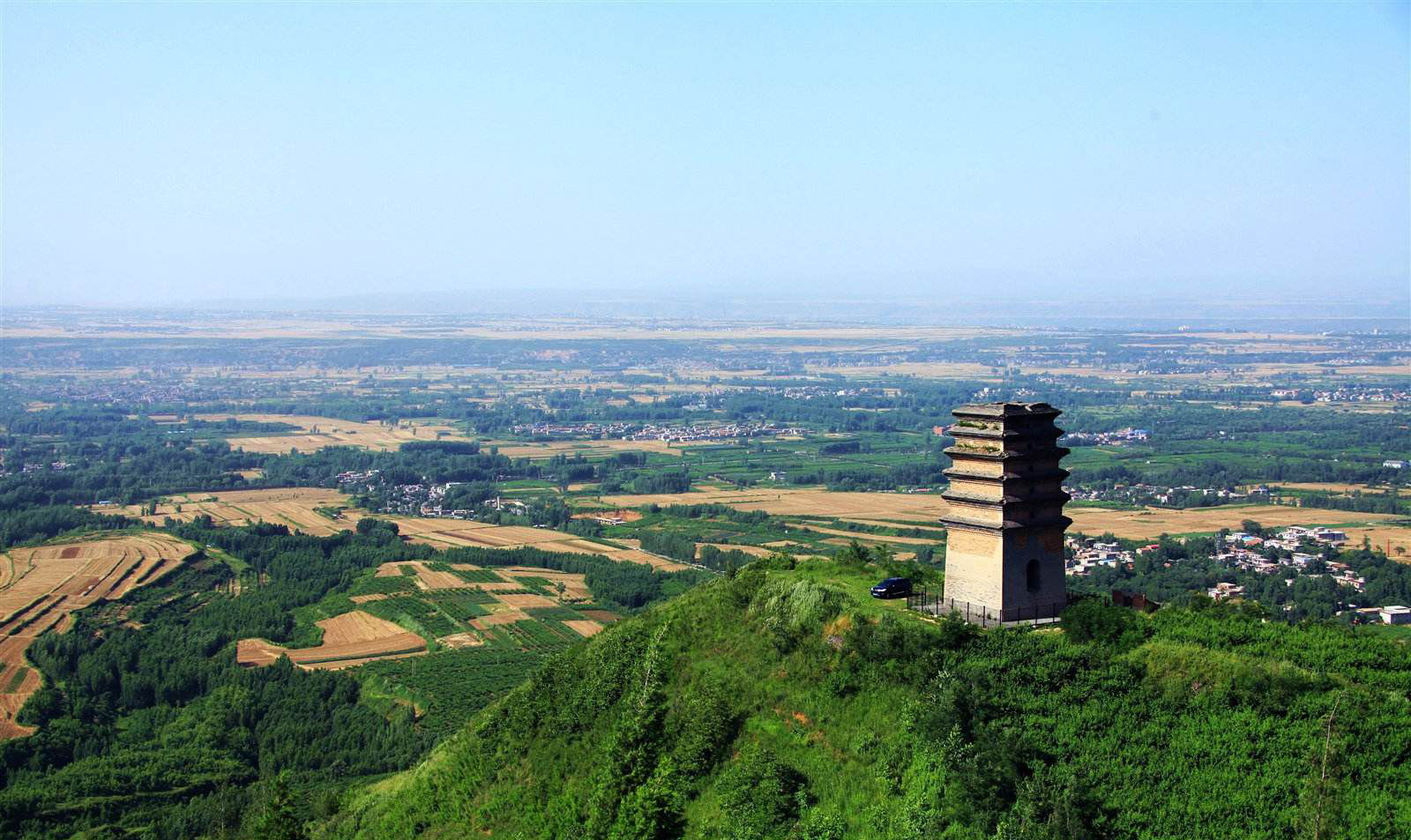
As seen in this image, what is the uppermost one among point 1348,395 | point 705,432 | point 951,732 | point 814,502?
point 951,732

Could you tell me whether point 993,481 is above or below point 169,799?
above

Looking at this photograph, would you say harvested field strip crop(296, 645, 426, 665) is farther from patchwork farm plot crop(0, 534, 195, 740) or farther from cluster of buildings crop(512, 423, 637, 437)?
cluster of buildings crop(512, 423, 637, 437)

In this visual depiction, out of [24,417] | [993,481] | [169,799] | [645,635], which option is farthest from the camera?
[24,417]

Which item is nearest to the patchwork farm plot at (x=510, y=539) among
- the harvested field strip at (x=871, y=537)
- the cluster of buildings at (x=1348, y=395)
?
the harvested field strip at (x=871, y=537)

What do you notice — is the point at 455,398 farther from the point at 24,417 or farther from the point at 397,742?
the point at 397,742

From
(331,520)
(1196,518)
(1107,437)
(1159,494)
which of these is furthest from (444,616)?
(1107,437)

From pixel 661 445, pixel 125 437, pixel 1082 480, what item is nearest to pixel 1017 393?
pixel 661 445

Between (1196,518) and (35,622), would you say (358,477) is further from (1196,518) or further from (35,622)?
(1196,518)
